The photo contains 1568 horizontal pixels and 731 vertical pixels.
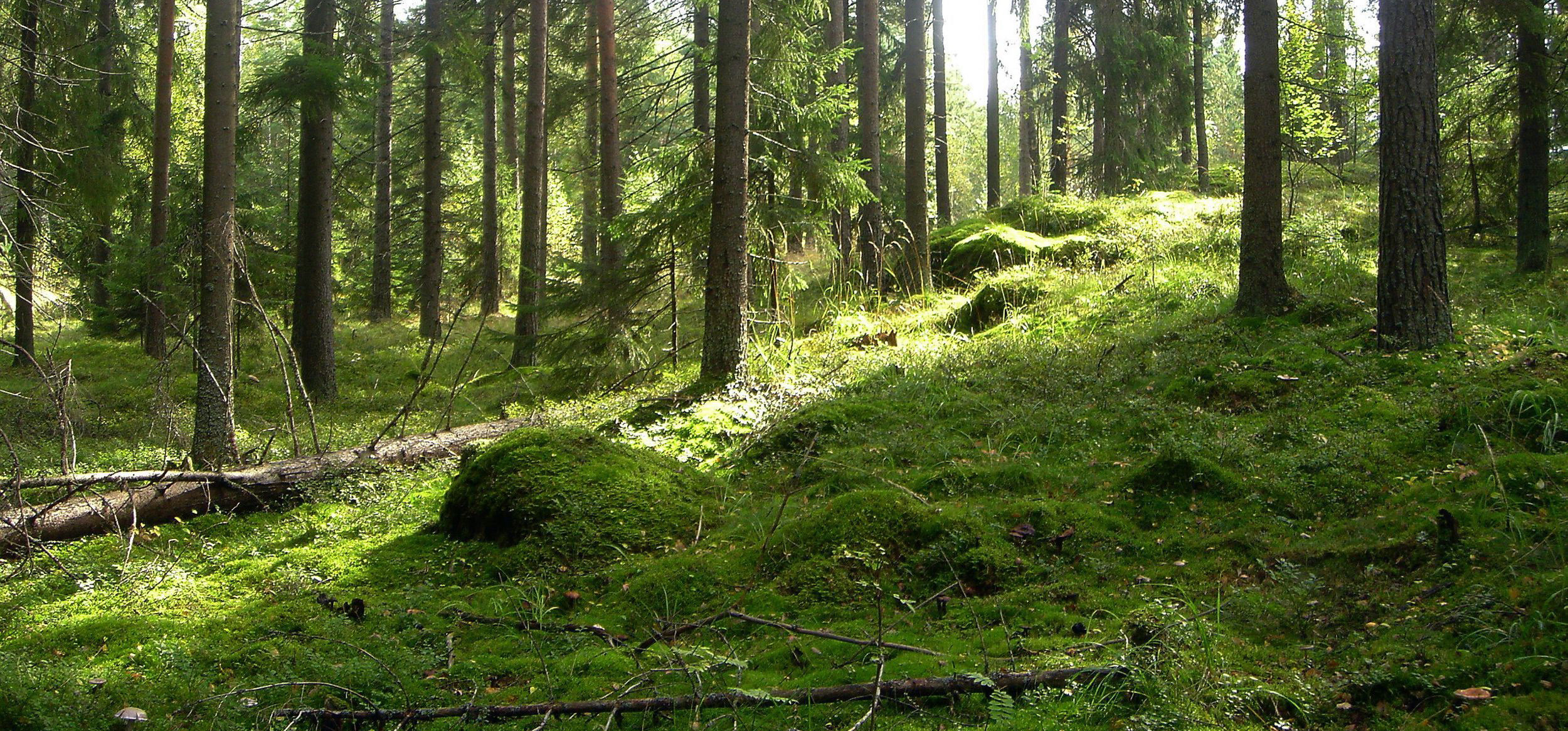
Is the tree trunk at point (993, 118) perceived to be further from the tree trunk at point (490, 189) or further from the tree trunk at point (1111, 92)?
the tree trunk at point (490, 189)

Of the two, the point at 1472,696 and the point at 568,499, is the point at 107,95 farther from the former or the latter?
the point at 1472,696

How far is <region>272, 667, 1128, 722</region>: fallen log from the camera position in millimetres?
3119

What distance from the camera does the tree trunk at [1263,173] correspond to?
857 centimetres

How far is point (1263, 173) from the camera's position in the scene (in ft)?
28.2

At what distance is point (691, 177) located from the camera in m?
10.5

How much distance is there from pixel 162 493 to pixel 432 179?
12765 mm

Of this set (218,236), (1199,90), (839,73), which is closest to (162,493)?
(218,236)

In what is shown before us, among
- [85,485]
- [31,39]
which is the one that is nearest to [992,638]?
[85,485]

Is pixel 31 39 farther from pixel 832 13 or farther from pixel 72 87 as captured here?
pixel 832 13

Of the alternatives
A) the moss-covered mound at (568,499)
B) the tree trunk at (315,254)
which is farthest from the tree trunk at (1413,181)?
the tree trunk at (315,254)

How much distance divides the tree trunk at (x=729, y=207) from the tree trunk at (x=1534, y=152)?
29.0 feet

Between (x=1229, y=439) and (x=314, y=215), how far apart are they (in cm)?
→ 1224

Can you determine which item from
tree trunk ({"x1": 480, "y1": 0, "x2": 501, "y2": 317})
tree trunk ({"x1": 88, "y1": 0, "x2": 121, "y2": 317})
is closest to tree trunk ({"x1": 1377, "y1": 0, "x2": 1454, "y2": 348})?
tree trunk ({"x1": 480, "y1": 0, "x2": 501, "y2": 317})

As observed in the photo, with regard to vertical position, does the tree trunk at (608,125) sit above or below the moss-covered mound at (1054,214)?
above
